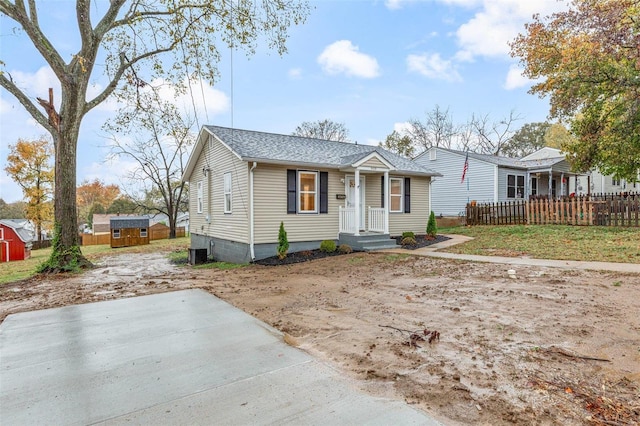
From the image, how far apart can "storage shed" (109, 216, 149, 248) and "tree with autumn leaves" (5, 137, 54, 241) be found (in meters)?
9.32

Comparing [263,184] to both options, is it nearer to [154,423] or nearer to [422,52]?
[154,423]

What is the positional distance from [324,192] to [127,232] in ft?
66.6

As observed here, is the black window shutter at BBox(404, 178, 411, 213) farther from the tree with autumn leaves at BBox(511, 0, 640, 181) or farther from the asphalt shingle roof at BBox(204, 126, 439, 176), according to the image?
the tree with autumn leaves at BBox(511, 0, 640, 181)

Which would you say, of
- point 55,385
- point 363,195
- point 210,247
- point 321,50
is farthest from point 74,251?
point 321,50

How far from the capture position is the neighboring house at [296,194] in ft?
35.9

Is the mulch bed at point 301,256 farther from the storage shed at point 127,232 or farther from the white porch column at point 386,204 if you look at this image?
the storage shed at point 127,232

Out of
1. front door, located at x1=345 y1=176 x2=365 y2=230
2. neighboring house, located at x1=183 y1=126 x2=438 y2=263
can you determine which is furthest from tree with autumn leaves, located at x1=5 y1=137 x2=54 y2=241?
front door, located at x1=345 y1=176 x2=365 y2=230

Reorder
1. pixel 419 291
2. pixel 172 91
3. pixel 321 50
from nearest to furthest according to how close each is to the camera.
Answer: pixel 419 291 → pixel 172 91 → pixel 321 50

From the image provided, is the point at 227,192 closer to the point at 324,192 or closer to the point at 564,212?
the point at 324,192

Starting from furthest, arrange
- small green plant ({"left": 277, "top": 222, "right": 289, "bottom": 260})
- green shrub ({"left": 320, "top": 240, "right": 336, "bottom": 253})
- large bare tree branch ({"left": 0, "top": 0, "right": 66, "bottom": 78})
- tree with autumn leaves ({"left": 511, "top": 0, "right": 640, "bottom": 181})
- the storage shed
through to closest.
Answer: the storage shed
tree with autumn leaves ({"left": 511, "top": 0, "right": 640, "bottom": 181})
green shrub ({"left": 320, "top": 240, "right": 336, "bottom": 253})
small green plant ({"left": 277, "top": 222, "right": 289, "bottom": 260})
large bare tree branch ({"left": 0, "top": 0, "right": 66, "bottom": 78})

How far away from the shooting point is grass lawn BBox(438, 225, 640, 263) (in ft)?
28.7

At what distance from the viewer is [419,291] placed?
6.04m

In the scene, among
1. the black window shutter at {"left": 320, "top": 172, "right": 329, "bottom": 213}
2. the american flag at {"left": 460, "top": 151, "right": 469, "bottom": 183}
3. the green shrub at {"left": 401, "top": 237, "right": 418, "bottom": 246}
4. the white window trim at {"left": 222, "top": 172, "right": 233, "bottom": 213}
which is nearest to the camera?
the white window trim at {"left": 222, "top": 172, "right": 233, "bottom": 213}

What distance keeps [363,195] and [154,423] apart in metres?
11.7
